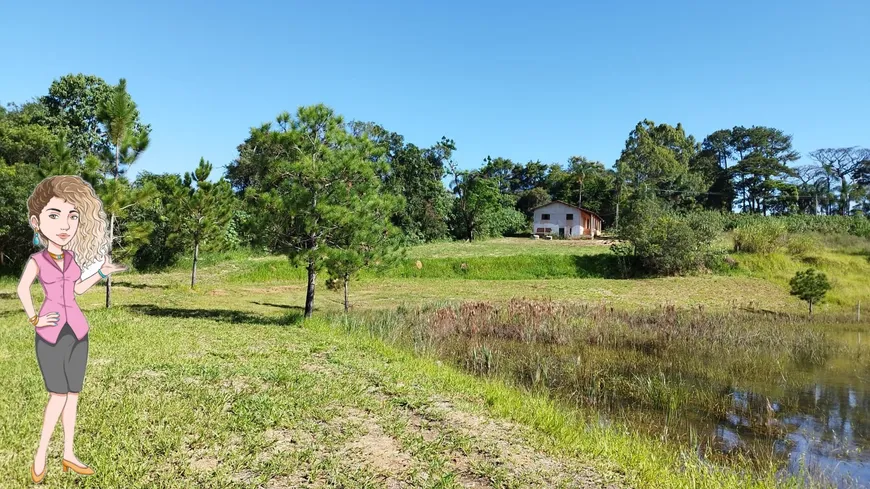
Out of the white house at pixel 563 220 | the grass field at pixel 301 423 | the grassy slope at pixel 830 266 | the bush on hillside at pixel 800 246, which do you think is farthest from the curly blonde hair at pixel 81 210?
the white house at pixel 563 220

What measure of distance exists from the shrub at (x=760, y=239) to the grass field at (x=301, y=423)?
2672 centimetres

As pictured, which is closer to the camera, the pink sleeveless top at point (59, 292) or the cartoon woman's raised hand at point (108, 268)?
the pink sleeveless top at point (59, 292)

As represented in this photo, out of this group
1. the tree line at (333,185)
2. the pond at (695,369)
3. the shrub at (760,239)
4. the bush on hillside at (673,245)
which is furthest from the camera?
the shrub at (760,239)

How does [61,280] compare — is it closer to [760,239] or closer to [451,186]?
[760,239]

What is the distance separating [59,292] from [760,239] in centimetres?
3297

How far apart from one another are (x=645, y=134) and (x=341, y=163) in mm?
61456

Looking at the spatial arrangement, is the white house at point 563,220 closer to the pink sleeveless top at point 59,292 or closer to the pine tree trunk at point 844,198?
the pine tree trunk at point 844,198

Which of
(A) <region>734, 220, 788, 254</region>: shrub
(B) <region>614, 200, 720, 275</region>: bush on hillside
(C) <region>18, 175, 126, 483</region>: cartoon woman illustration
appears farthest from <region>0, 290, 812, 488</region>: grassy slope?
(A) <region>734, 220, 788, 254</region>: shrub

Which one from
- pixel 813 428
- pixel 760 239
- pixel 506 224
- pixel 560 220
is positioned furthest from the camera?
pixel 506 224

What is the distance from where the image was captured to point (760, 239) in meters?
28.1

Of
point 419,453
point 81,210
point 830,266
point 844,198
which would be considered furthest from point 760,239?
point 844,198

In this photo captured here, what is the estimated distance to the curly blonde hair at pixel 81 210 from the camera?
283 centimetres

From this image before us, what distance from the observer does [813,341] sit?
1200 cm

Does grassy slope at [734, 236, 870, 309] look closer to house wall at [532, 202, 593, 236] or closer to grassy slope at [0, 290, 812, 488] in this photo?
house wall at [532, 202, 593, 236]
